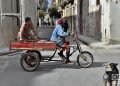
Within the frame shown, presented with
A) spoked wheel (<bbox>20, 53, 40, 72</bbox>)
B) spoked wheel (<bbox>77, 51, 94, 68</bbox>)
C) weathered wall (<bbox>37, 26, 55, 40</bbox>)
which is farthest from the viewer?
weathered wall (<bbox>37, 26, 55, 40</bbox>)

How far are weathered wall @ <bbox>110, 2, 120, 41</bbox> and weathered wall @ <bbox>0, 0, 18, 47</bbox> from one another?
21.1 ft

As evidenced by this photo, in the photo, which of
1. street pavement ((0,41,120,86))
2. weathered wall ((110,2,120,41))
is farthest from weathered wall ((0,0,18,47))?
street pavement ((0,41,120,86))

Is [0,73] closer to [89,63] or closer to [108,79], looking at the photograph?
[89,63]

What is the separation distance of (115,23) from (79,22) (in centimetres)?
2163

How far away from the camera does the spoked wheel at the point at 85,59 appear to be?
44.3 feet

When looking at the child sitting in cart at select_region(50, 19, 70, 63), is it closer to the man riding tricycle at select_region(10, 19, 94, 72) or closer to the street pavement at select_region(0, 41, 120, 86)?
the man riding tricycle at select_region(10, 19, 94, 72)

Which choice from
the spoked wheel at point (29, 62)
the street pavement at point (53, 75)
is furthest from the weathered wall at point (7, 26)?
the spoked wheel at point (29, 62)

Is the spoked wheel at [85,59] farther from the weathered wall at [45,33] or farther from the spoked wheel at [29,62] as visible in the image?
the weathered wall at [45,33]

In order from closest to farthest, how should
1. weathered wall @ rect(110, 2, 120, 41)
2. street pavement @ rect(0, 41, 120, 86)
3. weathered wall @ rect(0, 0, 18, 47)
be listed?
street pavement @ rect(0, 41, 120, 86) → weathered wall @ rect(0, 0, 18, 47) → weathered wall @ rect(110, 2, 120, 41)

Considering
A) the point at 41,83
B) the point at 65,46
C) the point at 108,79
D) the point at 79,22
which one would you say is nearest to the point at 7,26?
the point at 65,46

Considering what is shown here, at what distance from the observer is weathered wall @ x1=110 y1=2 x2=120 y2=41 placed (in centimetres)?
2688

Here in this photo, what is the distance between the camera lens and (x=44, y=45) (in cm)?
1315

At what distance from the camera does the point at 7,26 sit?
85.3 feet

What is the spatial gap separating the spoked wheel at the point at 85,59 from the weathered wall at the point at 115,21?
13.5 m
